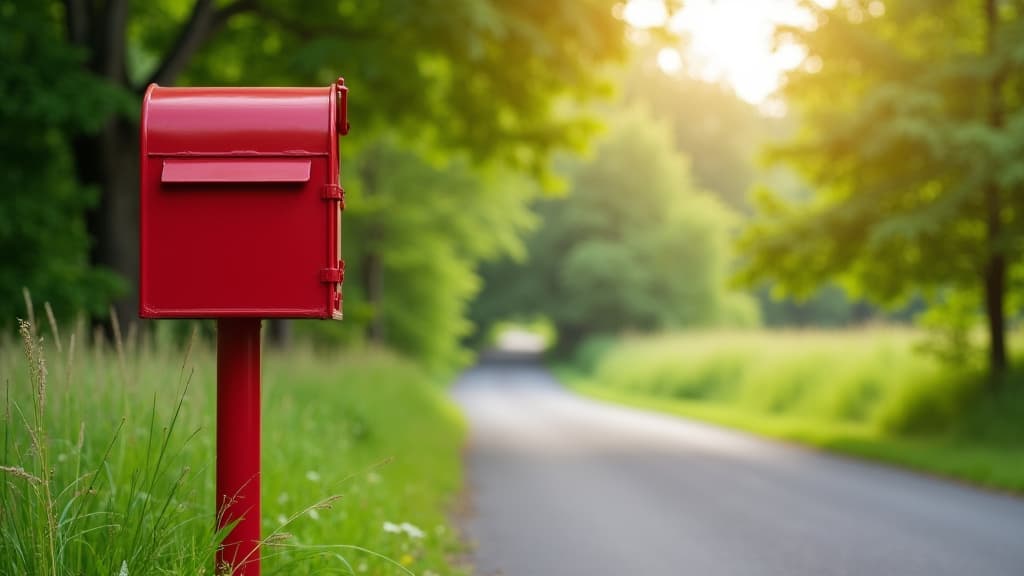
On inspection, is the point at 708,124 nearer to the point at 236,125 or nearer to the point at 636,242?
the point at 636,242

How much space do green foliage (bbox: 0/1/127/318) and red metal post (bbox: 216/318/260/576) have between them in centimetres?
738

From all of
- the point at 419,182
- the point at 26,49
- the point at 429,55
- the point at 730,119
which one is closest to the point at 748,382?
the point at 419,182

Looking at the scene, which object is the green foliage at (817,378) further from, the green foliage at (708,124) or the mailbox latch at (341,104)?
the green foliage at (708,124)

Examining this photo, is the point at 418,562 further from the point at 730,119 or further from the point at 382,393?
the point at 730,119

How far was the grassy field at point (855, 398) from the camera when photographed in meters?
13.9

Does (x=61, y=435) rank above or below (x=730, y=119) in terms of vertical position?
below

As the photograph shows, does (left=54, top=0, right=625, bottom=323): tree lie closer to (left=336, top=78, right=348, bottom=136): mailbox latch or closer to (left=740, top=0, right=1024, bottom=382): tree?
(left=740, top=0, right=1024, bottom=382): tree

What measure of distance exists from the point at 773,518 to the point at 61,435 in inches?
244

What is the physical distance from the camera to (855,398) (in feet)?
61.8

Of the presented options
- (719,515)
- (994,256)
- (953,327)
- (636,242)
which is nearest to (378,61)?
(719,515)

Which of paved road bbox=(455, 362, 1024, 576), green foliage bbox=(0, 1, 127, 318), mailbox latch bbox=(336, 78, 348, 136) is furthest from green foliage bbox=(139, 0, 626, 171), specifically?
mailbox latch bbox=(336, 78, 348, 136)

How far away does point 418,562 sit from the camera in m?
6.43

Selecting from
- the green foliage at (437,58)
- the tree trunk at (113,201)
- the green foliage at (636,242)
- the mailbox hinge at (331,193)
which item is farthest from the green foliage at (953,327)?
the green foliage at (636,242)

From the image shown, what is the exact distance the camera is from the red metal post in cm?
368
